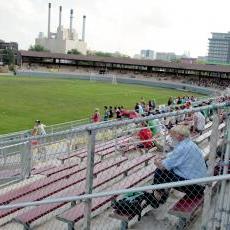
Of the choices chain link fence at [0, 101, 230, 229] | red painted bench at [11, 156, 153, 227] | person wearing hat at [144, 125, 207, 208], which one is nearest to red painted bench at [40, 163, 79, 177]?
chain link fence at [0, 101, 230, 229]

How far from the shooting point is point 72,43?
511ft

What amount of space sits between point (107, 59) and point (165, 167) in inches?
3033

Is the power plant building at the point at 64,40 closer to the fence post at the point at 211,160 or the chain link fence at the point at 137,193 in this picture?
the chain link fence at the point at 137,193

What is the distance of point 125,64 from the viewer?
8031 centimetres

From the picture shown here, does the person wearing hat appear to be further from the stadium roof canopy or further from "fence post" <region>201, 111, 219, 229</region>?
the stadium roof canopy

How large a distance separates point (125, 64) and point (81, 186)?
74.2m

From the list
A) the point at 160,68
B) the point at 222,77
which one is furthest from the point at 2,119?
the point at 160,68

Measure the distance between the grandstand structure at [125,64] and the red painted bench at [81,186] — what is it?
60236 millimetres

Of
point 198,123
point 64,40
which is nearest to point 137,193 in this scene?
point 198,123

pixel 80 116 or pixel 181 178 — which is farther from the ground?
pixel 181 178

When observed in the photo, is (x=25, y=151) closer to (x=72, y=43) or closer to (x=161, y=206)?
(x=161, y=206)

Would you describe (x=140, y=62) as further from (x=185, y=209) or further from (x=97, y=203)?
(x=185, y=209)

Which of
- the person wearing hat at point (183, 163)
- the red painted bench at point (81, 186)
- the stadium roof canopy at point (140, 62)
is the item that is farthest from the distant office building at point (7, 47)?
the person wearing hat at point (183, 163)

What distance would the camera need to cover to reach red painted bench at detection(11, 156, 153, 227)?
5.64 metres
